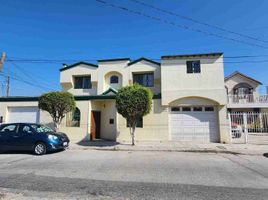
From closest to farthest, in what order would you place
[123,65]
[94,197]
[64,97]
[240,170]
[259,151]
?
[94,197], [240,170], [259,151], [64,97], [123,65]

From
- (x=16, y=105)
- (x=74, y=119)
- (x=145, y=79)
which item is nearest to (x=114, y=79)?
(x=145, y=79)

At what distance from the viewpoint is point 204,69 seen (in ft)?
53.1

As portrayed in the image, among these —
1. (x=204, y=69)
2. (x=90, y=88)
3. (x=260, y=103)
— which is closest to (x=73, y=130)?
(x=90, y=88)

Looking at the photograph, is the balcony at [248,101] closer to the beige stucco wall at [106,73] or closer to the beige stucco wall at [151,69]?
the beige stucco wall at [151,69]

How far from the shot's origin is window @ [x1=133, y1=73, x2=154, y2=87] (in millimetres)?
19750

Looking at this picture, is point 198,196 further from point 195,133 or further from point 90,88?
point 90,88

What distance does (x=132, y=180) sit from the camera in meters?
5.98

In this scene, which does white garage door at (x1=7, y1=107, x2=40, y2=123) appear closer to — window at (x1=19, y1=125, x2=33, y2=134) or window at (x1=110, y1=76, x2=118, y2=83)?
window at (x1=19, y1=125, x2=33, y2=134)

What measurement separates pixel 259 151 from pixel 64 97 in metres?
12.6

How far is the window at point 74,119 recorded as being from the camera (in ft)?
54.6

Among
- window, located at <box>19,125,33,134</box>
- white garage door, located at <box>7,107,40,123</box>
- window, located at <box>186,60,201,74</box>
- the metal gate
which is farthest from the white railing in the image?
window, located at <box>19,125,33,134</box>

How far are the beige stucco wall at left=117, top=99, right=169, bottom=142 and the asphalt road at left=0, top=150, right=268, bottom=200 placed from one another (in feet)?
24.0

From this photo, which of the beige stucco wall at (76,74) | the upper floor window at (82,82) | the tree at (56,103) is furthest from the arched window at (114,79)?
the tree at (56,103)

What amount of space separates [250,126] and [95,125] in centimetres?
1240
